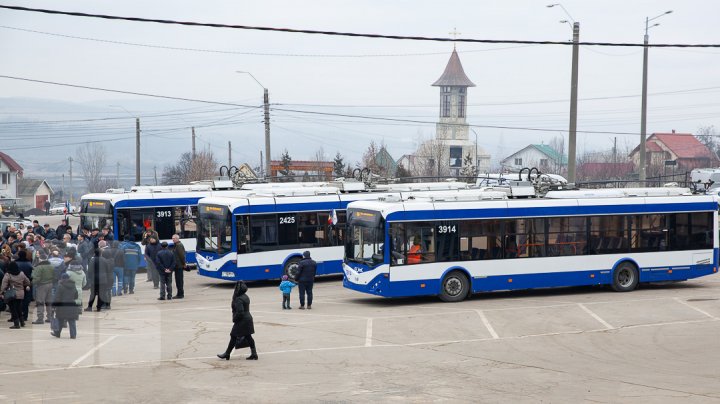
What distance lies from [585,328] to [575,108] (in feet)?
46.1

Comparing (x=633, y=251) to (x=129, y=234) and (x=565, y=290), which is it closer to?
(x=565, y=290)

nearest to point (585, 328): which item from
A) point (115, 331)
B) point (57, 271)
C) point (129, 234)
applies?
point (115, 331)

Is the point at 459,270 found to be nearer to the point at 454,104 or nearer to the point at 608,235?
the point at 608,235

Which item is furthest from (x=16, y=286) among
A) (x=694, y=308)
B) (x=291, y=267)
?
(x=694, y=308)

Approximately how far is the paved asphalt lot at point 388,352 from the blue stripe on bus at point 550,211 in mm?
2164

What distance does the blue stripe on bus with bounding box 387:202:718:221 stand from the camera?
24531mm

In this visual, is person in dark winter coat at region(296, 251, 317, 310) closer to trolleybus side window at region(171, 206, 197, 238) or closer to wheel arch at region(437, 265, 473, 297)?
wheel arch at region(437, 265, 473, 297)

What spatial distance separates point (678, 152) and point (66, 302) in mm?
130408

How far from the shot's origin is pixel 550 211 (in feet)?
Answer: 85.7

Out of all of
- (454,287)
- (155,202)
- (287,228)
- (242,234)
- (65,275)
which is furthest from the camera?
(155,202)

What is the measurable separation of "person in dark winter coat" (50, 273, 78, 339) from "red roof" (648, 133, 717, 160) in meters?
128

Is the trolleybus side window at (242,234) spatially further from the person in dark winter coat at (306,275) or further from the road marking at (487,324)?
the road marking at (487,324)

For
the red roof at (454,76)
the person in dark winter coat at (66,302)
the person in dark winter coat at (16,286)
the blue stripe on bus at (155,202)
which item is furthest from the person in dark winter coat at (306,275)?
the red roof at (454,76)

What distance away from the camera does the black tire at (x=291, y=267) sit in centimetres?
2856
